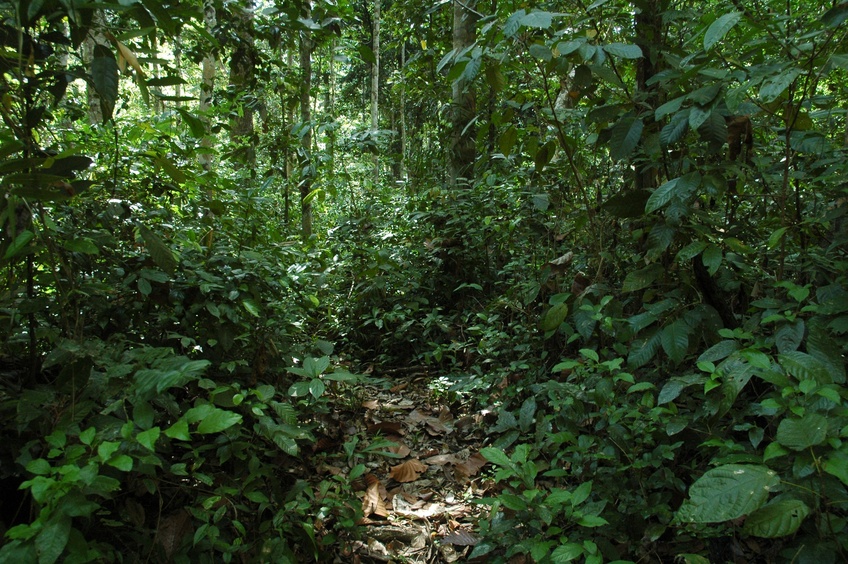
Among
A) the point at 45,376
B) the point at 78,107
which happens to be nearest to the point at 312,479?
the point at 45,376

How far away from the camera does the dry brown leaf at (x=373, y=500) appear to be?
2613 mm

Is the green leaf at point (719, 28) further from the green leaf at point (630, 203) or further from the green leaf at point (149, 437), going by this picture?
the green leaf at point (149, 437)

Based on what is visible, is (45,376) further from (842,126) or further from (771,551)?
(842,126)

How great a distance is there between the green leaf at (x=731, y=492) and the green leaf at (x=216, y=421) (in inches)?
50.1

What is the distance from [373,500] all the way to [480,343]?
4.83 ft

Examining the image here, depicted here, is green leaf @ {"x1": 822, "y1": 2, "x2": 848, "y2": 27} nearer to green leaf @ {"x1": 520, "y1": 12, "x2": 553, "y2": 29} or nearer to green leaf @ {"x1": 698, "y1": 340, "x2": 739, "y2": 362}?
green leaf @ {"x1": 520, "y1": 12, "x2": 553, "y2": 29}

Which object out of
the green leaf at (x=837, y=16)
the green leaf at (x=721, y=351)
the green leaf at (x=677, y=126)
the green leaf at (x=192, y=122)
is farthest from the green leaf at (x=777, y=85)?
the green leaf at (x=192, y=122)

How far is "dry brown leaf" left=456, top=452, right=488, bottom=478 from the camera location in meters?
2.96

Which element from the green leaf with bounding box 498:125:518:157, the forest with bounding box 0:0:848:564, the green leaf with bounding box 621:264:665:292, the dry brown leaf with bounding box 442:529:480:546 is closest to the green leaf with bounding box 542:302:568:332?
the forest with bounding box 0:0:848:564

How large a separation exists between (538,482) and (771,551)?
1.02 metres

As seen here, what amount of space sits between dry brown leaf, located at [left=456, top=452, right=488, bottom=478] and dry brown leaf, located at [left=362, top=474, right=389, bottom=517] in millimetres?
459

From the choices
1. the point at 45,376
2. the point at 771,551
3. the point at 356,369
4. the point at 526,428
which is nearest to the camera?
the point at 771,551

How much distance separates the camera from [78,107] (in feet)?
11.9

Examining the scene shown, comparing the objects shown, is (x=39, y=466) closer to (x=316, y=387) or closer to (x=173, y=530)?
(x=173, y=530)
